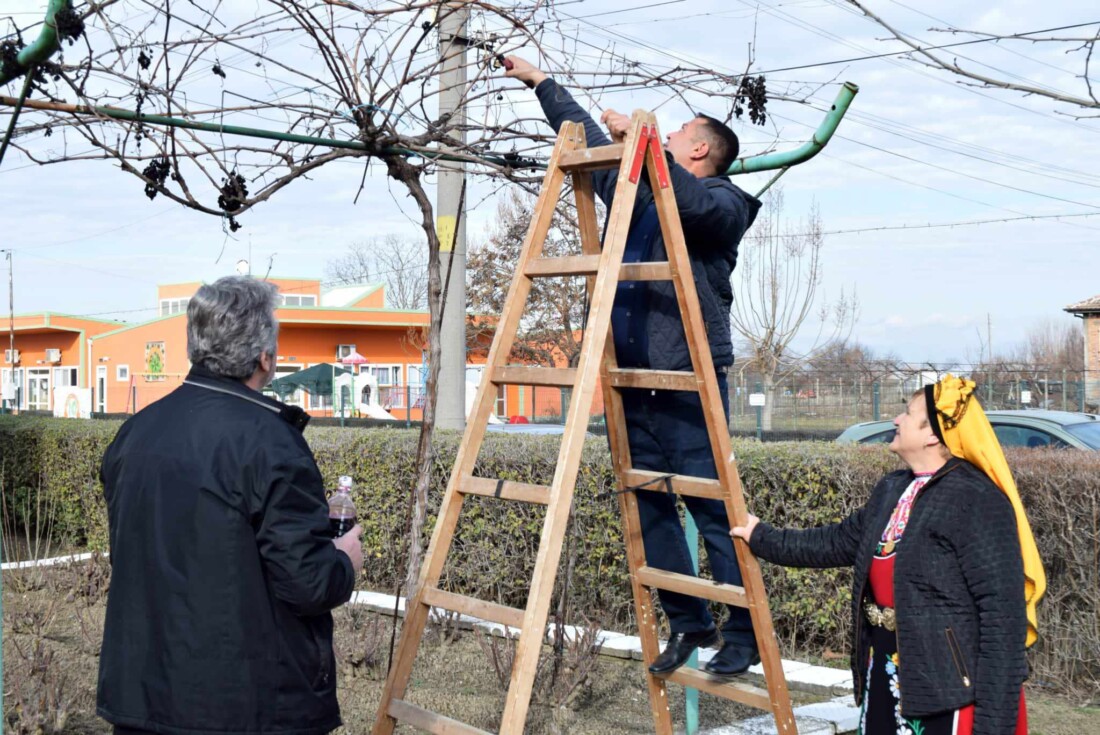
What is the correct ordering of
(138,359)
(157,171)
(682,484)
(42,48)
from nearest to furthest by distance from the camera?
(42,48) → (682,484) → (157,171) → (138,359)

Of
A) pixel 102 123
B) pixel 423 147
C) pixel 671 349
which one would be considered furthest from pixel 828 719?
pixel 102 123

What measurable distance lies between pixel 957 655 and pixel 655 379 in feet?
3.69

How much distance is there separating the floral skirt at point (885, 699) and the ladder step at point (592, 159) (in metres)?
1.53

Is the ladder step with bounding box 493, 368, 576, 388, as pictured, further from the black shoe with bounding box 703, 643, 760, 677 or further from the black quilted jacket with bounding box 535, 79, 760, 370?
the black shoe with bounding box 703, 643, 760, 677

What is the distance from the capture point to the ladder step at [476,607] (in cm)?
286

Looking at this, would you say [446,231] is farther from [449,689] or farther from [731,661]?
[731,661]

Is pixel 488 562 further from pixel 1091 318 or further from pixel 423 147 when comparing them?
pixel 1091 318

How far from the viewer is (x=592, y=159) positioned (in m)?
3.18

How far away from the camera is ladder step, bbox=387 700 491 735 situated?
298 cm

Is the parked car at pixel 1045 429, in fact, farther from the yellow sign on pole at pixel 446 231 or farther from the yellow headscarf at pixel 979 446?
the yellow headscarf at pixel 979 446

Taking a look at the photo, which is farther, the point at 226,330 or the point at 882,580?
the point at 882,580

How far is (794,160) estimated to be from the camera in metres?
4.17

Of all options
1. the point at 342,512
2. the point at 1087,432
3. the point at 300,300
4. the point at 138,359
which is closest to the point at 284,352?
the point at 300,300

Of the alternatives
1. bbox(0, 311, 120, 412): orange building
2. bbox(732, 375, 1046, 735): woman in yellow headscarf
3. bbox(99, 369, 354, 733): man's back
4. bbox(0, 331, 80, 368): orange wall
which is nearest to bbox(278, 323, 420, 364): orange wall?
bbox(0, 311, 120, 412): orange building
